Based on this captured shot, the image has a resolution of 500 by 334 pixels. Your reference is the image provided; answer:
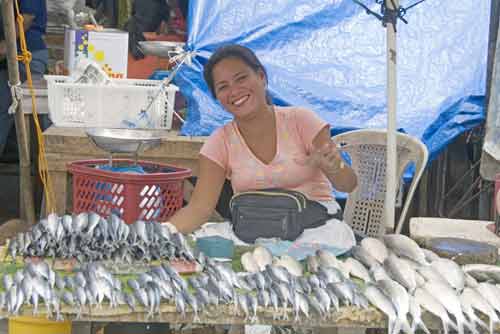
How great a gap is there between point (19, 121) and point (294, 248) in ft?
8.44

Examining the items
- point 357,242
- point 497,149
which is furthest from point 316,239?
point 497,149

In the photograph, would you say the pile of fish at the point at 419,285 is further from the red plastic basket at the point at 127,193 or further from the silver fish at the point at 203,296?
the red plastic basket at the point at 127,193

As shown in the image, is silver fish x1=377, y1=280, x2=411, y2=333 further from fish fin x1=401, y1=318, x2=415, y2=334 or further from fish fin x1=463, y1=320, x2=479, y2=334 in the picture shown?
fish fin x1=463, y1=320, x2=479, y2=334

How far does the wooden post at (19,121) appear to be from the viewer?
5.42 m

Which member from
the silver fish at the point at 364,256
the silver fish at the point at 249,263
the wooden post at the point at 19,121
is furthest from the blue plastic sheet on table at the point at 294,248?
the wooden post at the point at 19,121

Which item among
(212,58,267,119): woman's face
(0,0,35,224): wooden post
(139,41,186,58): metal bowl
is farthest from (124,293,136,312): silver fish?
(139,41,186,58): metal bowl

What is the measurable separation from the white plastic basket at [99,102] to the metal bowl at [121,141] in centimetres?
79

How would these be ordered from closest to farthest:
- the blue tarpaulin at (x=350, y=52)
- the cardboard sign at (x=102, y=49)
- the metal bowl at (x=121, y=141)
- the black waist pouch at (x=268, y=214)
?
the black waist pouch at (x=268, y=214)
the metal bowl at (x=121, y=141)
the blue tarpaulin at (x=350, y=52)
the cardboard sign at (x=102, y=49)

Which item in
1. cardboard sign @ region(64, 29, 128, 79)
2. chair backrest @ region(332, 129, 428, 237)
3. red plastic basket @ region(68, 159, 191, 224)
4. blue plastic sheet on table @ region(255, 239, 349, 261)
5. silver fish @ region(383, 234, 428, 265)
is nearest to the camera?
silver fish @ region(383, 234, 428, 265)

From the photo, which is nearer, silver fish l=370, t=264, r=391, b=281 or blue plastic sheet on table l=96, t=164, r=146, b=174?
silver fish l=370, t=264, r=391, b=281

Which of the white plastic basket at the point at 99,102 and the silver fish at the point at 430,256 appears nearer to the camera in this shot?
the silver fish at the point at 430,256

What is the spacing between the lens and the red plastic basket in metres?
5.14

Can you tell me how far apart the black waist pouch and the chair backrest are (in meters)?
1.05

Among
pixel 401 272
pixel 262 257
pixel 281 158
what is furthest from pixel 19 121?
pixel 401 272
